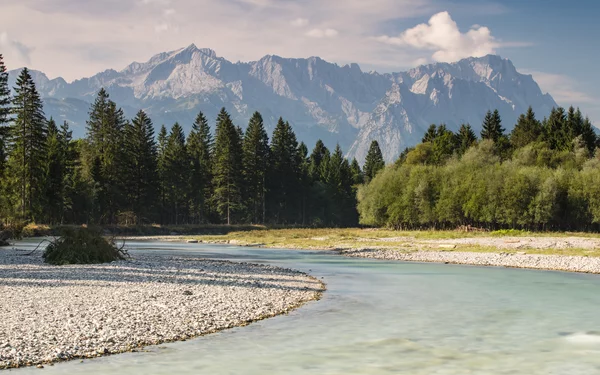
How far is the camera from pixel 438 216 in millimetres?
89250

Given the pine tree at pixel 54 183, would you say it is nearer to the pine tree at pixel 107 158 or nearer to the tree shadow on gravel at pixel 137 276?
the pine tree at pixel 107 158

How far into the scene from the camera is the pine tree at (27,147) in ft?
263

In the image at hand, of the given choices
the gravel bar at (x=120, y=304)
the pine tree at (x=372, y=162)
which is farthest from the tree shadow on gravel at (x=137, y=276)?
the pine tree at (x=372, y=162)

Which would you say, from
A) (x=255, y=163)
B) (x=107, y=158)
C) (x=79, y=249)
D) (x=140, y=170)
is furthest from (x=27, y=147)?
(x=79, y=249)

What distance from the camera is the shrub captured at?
33750 millimetres

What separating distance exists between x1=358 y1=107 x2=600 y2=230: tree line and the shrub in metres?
60.5

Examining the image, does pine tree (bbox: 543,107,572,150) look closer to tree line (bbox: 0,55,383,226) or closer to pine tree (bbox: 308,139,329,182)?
tree line (bbox: 0,55,383,226)

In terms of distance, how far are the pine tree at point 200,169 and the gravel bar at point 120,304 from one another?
272 ft

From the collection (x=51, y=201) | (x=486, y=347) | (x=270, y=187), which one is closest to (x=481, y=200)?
(x=270, y=187)

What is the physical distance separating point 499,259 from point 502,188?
4125 centimetres

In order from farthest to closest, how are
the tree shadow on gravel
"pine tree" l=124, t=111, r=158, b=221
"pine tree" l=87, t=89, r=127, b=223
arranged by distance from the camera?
"pine tree" l=124, t=111, r=158, b=221 → "pine tree" l=87, t=89, r=127, b=223 → the tree shadow on gravel

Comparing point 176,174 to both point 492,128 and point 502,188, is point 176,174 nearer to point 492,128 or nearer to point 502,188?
point 502,188

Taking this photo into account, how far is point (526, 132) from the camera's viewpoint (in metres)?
123

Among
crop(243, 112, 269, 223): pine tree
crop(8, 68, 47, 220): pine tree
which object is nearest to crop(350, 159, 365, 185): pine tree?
crop(243, 112, 269, 223): pine tree
